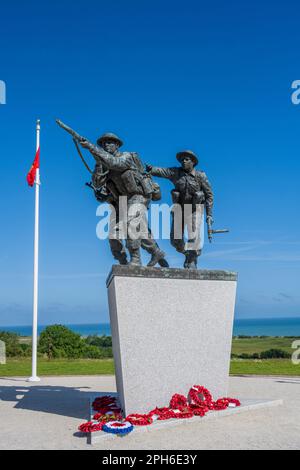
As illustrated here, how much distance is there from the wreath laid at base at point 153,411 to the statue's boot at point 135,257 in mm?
2191

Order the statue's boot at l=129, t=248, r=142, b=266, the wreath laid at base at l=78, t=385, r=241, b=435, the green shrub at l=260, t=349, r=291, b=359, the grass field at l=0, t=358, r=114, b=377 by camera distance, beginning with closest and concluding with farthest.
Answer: the wreath laid at base at l=78, t=385, r=241, b=435
the statue's boot at l=129, t=248, r=142, b=266
the grass field at l=0, t=358, r=114, b=377
the green shrub at l=260, t=349, r=291, b=359

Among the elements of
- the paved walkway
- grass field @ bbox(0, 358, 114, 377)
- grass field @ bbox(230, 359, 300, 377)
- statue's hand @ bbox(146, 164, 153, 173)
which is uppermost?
statue's hand @ bbox(146, 164, 153, 173)

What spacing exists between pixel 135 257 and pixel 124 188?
1246 mm

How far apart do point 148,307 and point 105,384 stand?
17.3 feet

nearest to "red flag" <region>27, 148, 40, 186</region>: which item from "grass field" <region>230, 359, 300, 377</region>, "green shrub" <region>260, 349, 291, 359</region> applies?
"grass field" <region>230, 359, 300, 377</region>

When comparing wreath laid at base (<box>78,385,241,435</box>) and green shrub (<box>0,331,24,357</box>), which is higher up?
wreath laid at base (<box>78,385,241,435</box>)

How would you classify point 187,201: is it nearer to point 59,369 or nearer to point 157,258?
point 157,258

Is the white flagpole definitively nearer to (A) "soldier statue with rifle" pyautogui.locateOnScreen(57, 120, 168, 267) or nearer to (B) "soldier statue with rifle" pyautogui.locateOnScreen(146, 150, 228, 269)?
(A) "soldier statue with rifle" pyautogui.locateOnScreen(57, 120, 168, 267)

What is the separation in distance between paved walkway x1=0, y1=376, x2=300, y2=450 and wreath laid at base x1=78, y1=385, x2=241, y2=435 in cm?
17

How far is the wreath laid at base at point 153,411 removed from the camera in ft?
20.4

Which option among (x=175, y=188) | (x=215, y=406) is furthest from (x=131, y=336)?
(x=175, y=188)

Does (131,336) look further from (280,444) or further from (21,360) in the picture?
(21,360)

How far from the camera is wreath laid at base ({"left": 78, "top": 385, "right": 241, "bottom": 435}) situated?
621 cm

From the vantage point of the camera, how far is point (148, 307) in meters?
7.29
